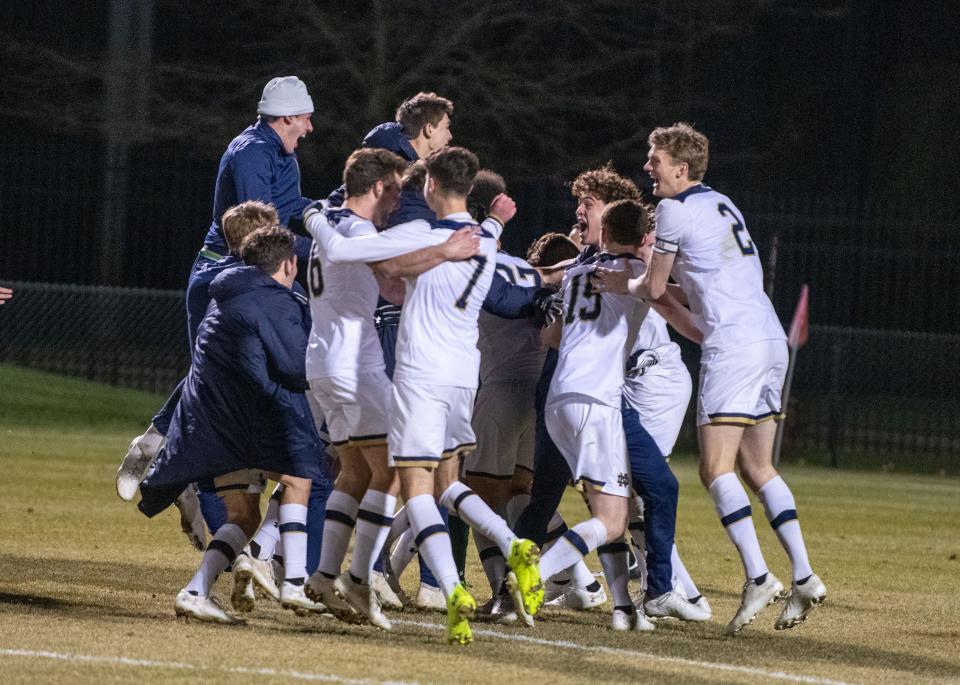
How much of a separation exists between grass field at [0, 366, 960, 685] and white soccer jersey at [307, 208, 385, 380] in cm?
117

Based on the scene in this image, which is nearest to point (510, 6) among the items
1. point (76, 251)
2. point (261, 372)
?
point (76, 251)

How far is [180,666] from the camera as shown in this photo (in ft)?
21.1

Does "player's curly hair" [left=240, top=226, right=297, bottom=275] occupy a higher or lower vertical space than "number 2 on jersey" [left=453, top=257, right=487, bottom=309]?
higher

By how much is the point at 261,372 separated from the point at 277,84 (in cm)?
225

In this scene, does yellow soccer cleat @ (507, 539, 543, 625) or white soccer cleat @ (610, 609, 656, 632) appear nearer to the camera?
yellow soccer cleat @ (507, 539, 543, 625)

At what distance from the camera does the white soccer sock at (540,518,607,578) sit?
7.68 m

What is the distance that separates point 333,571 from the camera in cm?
776

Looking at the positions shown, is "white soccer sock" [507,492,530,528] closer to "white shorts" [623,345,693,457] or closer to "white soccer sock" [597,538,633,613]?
"white shorts" [623,345,693,457]

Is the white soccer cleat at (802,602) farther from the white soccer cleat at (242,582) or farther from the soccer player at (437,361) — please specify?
the white soccer cleat at (242,582)

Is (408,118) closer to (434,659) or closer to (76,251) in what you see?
(434,659)

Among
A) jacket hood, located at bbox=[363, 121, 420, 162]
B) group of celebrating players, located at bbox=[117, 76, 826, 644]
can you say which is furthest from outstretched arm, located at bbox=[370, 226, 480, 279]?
jacket hood, located at bbox=[363, 121, 420, 162]

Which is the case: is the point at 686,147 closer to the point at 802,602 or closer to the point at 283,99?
the point at 802,602

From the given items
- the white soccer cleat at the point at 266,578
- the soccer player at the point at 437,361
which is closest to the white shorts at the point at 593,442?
the soccer player at the point at 437,361

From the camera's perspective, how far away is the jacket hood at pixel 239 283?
25.8 feet
